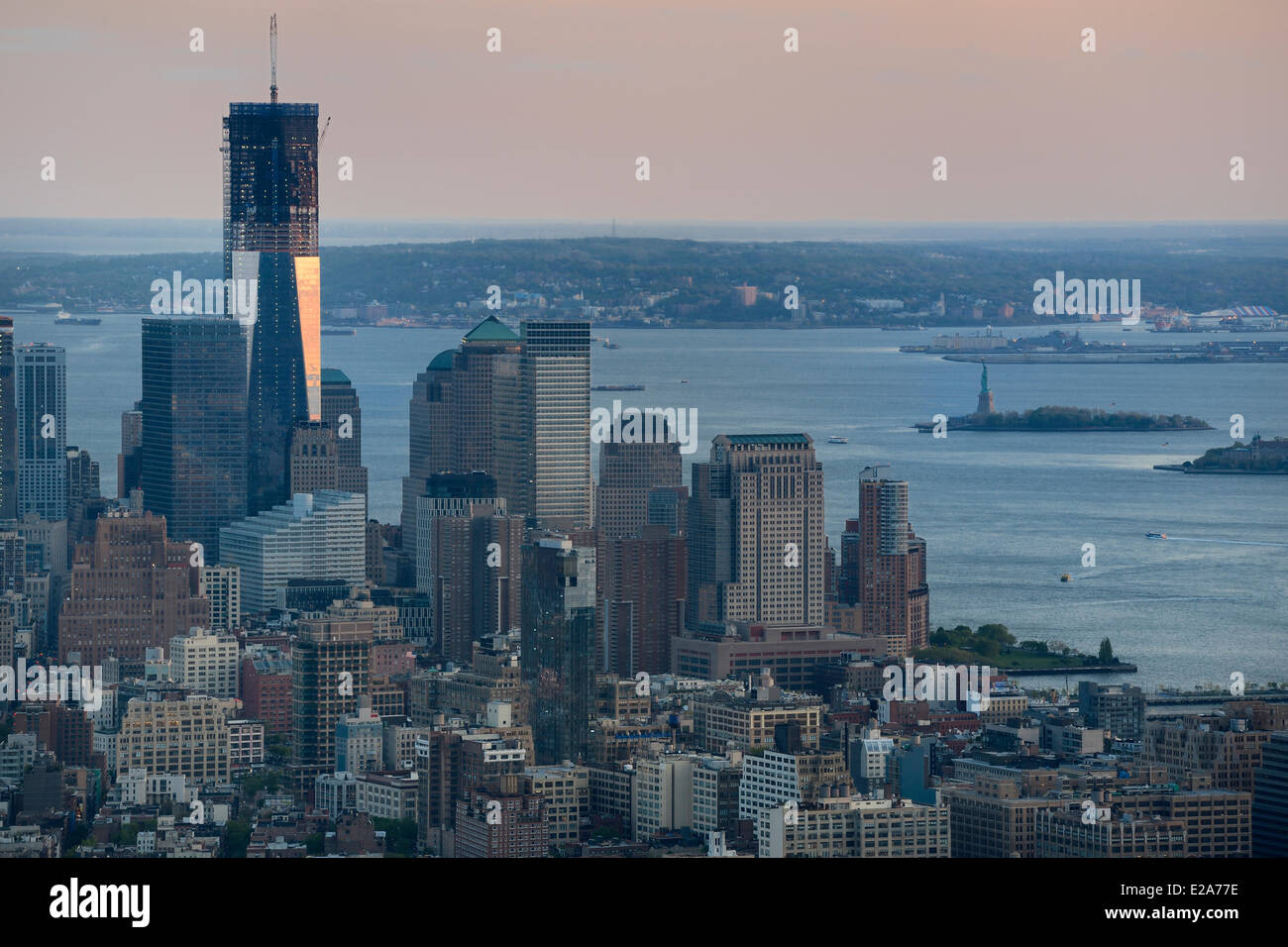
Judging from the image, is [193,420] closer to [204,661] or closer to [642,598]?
[642,598]

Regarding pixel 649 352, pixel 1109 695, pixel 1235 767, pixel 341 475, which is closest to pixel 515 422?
pixel 341 475

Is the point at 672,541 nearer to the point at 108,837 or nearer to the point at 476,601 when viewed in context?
the point at 476,601

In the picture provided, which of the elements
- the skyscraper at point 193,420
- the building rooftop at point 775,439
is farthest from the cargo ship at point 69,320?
the building rooftop at point 775,439

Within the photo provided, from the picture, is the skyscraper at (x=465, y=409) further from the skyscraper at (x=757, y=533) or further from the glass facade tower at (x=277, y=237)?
the skyscraper at (x=757, y=533)

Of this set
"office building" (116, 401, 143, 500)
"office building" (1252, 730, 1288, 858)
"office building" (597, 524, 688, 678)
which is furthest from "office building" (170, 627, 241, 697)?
"office building" (116, 401, 143, 500)

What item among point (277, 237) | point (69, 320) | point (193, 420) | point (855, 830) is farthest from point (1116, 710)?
point (277, 237)
